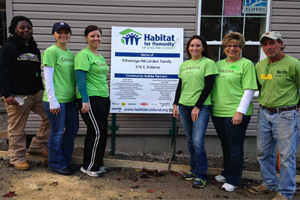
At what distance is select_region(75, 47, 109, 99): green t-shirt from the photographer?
3458 millimetres

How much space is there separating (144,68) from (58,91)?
1.62 meters

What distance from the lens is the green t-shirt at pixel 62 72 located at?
3461 millimetres

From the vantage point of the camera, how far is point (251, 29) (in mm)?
5086

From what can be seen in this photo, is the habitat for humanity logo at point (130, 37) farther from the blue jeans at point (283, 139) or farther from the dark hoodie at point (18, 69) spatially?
the blue jeans at point (283, 139)

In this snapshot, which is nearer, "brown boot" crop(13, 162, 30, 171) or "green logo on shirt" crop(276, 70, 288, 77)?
"green logo on shirt" crop(276, 70, 288, 77)

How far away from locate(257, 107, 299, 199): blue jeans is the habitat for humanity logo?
2423mm

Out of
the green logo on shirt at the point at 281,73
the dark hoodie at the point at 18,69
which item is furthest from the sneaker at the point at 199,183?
the dark hoodie at the point at 18,69

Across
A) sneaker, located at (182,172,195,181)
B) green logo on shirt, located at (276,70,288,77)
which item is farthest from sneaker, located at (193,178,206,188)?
green logo on shirt, located at (276,70,288,77)

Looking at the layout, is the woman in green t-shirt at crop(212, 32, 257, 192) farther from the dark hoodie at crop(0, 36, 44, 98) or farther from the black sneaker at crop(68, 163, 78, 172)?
the dark hoodie at crop(0, 36, 44, 98)

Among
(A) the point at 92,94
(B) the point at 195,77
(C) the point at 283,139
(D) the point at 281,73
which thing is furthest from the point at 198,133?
(A) the point at 92,94

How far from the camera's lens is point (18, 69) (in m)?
3.68

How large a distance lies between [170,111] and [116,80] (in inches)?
43.3

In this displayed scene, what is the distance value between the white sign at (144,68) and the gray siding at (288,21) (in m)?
1.98

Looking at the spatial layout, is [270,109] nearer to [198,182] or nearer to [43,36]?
[198,182]
